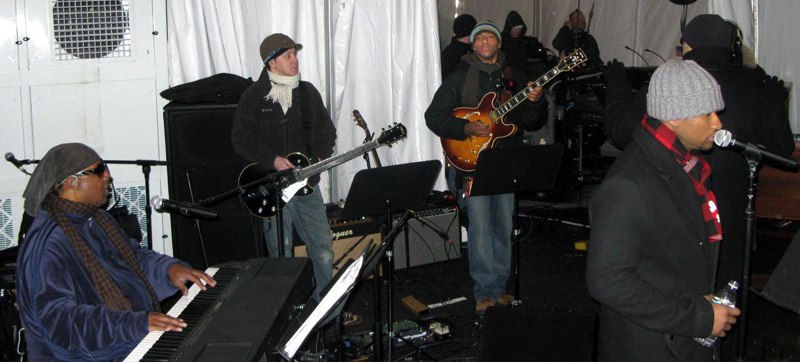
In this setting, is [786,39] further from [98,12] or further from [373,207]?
[98,12]

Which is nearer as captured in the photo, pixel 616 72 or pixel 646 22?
pixel 616 72

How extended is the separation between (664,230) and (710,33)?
1.64 m

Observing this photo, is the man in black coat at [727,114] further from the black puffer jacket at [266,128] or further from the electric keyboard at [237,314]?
the black puffer jacket at [266,128]

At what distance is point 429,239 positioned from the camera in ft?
22.8

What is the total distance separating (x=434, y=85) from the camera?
7.12 meters

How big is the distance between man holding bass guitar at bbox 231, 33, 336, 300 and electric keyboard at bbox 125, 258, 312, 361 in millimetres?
1863

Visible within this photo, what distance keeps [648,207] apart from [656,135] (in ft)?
0.95

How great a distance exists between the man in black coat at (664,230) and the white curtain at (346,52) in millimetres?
4469

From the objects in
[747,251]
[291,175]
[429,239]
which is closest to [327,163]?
[291,175]

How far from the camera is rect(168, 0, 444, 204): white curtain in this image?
21.2 feet

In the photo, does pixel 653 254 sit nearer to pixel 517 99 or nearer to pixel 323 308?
pixel 323 308

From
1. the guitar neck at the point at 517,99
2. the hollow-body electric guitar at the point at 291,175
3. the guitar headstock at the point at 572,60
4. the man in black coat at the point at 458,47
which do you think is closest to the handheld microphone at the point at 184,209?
the hollow-body electric guitar at the point at 291,175

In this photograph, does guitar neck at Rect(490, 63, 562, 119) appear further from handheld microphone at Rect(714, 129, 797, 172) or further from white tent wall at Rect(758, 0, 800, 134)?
white tent wall at Rect(758, 0, 800, 134)

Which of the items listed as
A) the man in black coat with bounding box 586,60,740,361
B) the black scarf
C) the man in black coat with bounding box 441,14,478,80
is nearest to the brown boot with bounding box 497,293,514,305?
the man in black coat with bounding box 586,60,740,361
